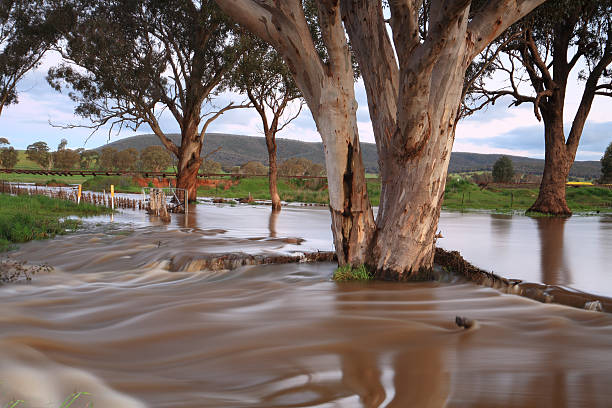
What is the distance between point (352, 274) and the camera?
233 inches

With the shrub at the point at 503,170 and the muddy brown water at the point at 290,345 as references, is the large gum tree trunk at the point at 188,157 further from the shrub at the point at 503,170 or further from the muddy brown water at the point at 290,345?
the shrub at the point at 503,170

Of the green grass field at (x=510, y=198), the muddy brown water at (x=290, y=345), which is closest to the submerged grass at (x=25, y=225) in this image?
the muddy brown water at (x=290, y=345)

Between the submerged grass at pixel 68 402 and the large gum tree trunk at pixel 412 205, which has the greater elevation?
the large gum tree trunk at pixel 412 205

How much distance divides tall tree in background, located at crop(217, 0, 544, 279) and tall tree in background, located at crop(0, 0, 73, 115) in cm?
1759

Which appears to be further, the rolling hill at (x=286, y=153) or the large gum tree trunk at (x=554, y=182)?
the rolling hill at (x=286, y=153)

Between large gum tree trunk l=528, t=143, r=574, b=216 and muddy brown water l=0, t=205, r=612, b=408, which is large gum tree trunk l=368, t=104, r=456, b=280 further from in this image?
large gum tree trunk l=528, t=143, r=574, b=216

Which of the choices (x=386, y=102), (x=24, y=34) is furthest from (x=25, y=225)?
A: (x=24, y=34)

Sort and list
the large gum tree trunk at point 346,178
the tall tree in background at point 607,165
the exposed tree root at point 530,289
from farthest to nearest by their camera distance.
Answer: the tall tree in background at point 607,165 < the large gum tree trunk at point 346,178 < the exposed tree root at point 530,289

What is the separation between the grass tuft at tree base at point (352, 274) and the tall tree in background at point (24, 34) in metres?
18.5

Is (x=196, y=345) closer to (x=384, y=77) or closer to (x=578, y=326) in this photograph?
(x=578, y=326)

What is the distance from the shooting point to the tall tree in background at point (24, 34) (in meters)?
19.2

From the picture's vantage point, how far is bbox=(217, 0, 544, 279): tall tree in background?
5152 mm

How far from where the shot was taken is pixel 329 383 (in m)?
2.87

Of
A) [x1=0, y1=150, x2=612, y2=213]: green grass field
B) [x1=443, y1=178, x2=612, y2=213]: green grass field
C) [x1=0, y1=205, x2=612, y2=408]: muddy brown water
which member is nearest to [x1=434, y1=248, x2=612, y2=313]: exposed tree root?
[x1=0, y1=205, x2=612, y2=408]: muddy brown water
